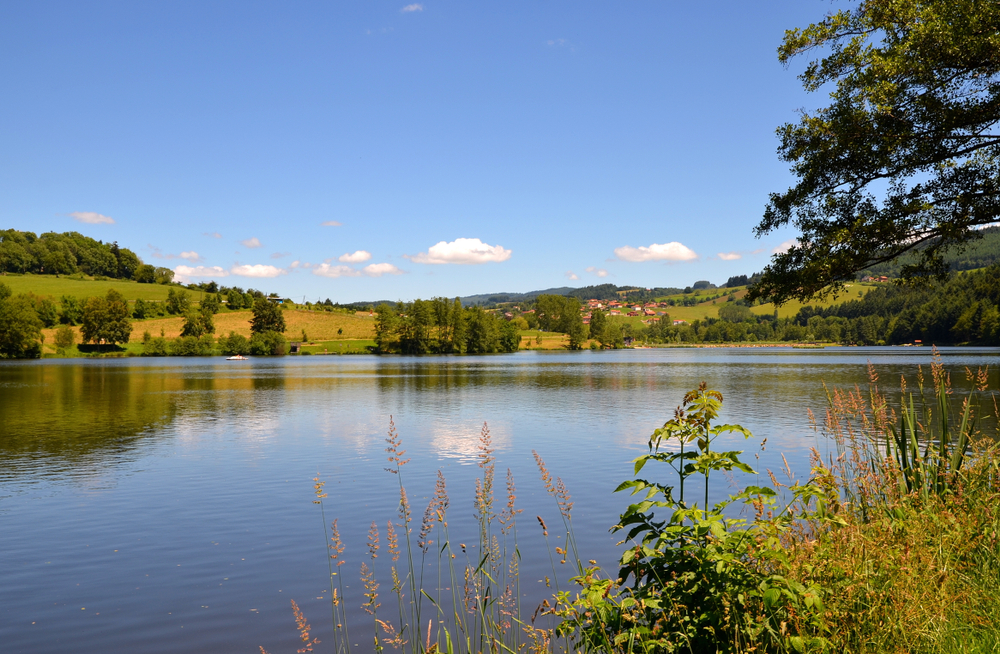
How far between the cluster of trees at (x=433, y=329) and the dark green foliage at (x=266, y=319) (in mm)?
24153

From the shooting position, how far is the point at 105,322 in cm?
13475

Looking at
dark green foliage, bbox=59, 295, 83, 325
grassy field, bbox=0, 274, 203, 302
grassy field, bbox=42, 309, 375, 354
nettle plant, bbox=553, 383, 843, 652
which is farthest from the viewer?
grassy field, bbox=0, 274, 203, 302

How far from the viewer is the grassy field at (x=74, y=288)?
6149 inches

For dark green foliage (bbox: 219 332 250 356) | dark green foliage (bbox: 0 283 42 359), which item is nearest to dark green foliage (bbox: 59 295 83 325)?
dark green foliage (bbox: 0 283 42 359)

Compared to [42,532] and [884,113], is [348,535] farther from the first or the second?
[884,113]

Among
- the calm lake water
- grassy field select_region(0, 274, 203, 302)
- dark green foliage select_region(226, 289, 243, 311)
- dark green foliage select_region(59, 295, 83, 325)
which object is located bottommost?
the calm lake water

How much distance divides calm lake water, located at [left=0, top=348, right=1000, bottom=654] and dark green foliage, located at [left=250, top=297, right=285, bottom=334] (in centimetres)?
11499

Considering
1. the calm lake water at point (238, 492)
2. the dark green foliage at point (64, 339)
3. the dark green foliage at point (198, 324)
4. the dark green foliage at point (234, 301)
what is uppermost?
the dark green foliage at point (234, 301)

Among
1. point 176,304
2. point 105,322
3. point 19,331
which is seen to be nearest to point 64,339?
point 105,322

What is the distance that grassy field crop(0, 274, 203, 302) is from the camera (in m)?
156

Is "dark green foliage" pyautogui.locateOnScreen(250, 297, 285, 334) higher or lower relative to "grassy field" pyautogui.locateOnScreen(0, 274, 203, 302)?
lower

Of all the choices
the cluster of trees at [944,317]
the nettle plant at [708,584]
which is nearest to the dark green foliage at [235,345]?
the cluster of trees at [944,317]

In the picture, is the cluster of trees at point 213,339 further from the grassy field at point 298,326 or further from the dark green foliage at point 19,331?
the dark green foliage at point 19,331

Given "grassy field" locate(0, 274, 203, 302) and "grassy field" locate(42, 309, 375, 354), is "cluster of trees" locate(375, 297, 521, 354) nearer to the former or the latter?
"grassy field" locate(42, 309, 375, 354)
